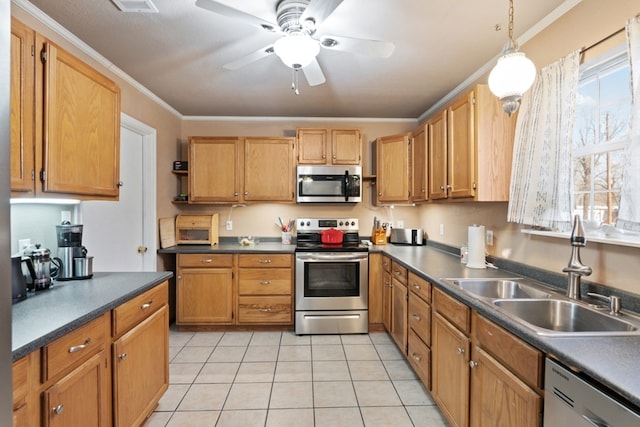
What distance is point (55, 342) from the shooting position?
1123 millimetres

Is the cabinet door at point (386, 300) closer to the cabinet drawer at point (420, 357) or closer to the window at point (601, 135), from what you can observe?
the cabinet drawer at point (420, 357)

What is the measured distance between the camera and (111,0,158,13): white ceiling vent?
65.8 inches

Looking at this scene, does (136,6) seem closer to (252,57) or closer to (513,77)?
(252,57)

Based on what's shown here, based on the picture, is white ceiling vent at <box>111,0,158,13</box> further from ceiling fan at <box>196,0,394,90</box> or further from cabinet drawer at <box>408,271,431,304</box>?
cabinet drawer at <box>408,271,431,304</box>

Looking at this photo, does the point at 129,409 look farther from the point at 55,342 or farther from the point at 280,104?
the point at 280,104

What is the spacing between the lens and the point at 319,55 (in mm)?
2256

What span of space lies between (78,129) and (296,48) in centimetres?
118

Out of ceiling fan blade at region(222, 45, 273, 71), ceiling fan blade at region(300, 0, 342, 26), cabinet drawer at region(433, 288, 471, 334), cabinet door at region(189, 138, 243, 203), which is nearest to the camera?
ceiling fan blade at region(300, 0, 342, 26)

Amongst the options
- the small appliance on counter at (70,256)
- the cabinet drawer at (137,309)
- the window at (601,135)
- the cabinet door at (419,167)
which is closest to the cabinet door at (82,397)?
the cabinet drawer at (137,309)

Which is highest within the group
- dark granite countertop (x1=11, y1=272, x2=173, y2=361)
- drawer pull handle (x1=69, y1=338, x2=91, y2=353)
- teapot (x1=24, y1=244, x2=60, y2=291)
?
teapot (x1=24, y1=244, x2=60, y2=291)

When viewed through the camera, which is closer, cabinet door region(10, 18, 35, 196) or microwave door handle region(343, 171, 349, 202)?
cabinet door region(10, 18, 35, 196)

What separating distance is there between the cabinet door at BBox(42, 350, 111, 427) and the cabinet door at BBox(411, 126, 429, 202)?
2.60 meters

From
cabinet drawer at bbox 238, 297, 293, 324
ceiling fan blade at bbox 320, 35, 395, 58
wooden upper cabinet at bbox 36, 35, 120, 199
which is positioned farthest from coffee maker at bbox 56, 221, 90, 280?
ceiling fan blade at bbox 320, 35, 395, 58

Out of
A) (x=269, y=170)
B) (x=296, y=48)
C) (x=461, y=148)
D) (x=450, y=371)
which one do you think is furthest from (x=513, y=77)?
(x=269, y=170)
